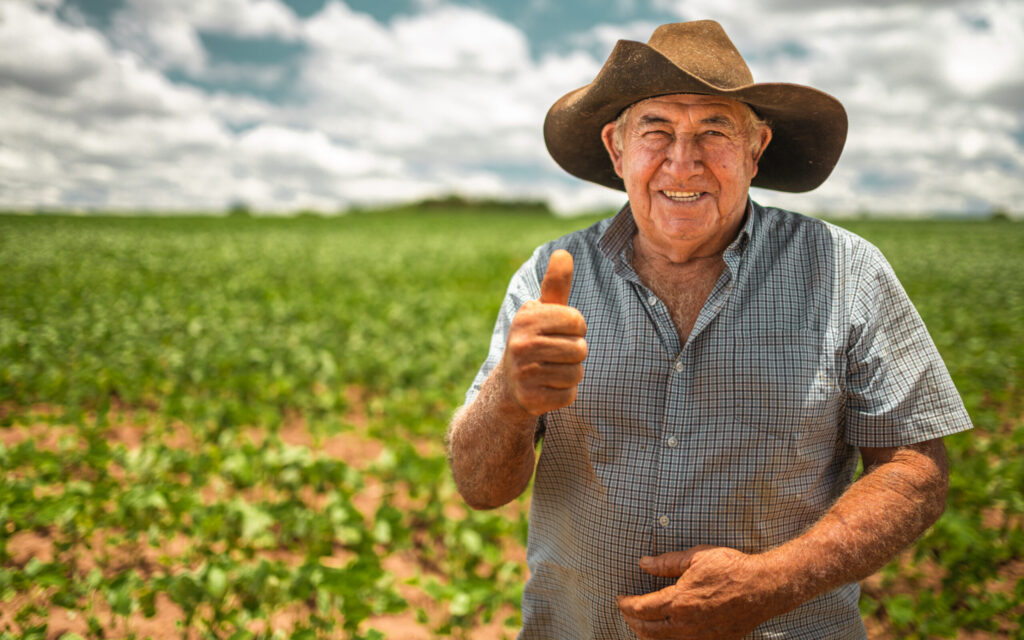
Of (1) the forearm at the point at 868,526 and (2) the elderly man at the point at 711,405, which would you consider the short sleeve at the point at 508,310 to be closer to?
(2) the elderly man at the point at 711,405

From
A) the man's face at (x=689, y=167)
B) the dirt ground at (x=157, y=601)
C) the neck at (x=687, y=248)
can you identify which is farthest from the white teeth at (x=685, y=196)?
the dirt ground at (x=157, y=601)

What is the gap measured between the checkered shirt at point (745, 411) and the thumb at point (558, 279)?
0.36 m

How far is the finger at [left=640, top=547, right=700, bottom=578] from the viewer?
1464 millimetres

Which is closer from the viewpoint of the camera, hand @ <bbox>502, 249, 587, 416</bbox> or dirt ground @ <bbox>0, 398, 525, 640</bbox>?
hand @ <bbox>502, 249, 587, 416</bbox>

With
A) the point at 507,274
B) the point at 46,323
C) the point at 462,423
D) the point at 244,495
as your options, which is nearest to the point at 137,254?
the point at 507,274

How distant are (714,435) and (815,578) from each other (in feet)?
1.23

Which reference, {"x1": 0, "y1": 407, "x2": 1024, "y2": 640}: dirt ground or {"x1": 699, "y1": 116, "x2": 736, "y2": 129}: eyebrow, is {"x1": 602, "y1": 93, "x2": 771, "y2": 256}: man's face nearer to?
{"x1": 699, "y1": 116, "x2": 736, "y2": 129}: eyebrow

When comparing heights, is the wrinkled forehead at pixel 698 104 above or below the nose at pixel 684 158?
above

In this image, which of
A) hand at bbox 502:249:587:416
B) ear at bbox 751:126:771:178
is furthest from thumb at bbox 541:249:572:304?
ear at bbox 751:126:771:178

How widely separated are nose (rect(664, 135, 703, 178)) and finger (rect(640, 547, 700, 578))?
0.93 m

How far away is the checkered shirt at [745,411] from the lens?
4.90ft

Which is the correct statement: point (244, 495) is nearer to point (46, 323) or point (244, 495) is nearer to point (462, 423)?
point (462, 423)

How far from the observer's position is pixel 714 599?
140 centimetres

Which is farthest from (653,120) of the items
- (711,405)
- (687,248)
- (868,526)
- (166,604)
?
(166,604)
